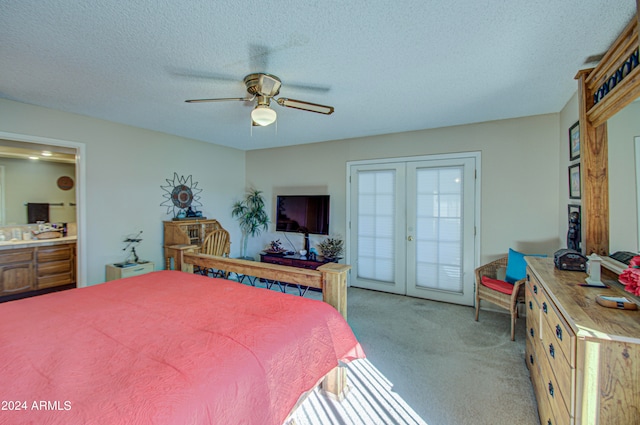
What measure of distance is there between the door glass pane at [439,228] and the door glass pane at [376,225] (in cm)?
40

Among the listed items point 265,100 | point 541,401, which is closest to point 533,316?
point 541,401

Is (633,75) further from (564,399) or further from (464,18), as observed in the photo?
Answer: (564,399)

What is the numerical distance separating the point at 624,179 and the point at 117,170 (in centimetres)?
496

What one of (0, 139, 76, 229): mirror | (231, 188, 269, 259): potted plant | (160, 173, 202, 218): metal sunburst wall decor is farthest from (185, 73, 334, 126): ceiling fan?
(0, 139, 76, 229): mirror

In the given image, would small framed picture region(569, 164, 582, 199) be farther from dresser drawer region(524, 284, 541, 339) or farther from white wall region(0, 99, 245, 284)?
white wall region(0, 99, 245, 284)

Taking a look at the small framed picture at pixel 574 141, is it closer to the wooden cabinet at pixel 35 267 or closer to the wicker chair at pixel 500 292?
the wicker chair at pixel 500 292

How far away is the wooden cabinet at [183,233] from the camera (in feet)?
13.0

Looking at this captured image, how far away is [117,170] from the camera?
11.8 ft

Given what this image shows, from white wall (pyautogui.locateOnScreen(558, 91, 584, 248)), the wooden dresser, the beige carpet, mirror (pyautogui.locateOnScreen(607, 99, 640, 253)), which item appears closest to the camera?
the wooden dresser

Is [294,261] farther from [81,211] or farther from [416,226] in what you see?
[81,211]

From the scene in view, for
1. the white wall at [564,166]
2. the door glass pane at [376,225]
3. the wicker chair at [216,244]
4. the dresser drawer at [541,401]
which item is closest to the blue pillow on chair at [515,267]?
the white wall at [564,166]

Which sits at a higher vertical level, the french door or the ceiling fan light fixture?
the ceiling fan light fixture

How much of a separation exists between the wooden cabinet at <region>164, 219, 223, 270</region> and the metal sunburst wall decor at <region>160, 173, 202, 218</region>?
242 mm

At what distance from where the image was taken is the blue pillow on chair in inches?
121
